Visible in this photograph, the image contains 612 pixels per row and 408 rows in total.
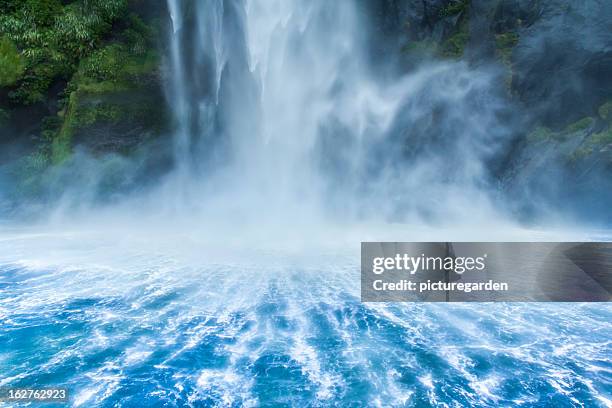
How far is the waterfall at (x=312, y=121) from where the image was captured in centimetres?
2355

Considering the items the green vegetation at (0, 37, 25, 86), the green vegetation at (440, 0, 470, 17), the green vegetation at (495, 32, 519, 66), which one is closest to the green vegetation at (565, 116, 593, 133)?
the green vegetation at (495, 32, 519, 66)

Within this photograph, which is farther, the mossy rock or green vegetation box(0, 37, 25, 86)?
the mossy rock

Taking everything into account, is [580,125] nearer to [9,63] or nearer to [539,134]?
[539,134]

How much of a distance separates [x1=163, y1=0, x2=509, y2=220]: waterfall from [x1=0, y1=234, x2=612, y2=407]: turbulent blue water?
41.8ft

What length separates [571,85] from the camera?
21.7 meters

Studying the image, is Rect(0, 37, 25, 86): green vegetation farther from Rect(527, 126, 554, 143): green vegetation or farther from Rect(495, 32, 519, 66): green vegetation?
Rect(527, 126, 554, 143): green vegetation


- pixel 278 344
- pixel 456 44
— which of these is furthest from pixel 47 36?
pixel 456 44

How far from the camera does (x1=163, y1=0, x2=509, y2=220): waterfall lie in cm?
2355

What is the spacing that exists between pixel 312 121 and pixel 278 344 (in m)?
19.3

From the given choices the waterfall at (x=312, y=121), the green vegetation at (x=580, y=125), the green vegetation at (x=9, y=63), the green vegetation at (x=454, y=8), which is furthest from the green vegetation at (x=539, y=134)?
the green vegetation at (x=9, y=63)

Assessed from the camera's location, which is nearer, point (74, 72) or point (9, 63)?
point (9, 63)

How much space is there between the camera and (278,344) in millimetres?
7887

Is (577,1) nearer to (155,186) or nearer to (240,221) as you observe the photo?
(240,221)

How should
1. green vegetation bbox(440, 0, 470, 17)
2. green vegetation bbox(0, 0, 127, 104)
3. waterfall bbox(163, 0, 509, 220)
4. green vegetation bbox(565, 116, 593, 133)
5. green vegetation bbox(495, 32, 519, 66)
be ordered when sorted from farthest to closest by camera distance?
1. green vegetation bbox(440, 0, 470, 17)
2. waterfall bbox(163, 0, 509, 220)
3. green vegetation bbox(495, 32, 519, 66)
4. green vegetation bbox(0, 0, 127, 104)
5. green vegetation bbox(565, 116, 593, 133)
